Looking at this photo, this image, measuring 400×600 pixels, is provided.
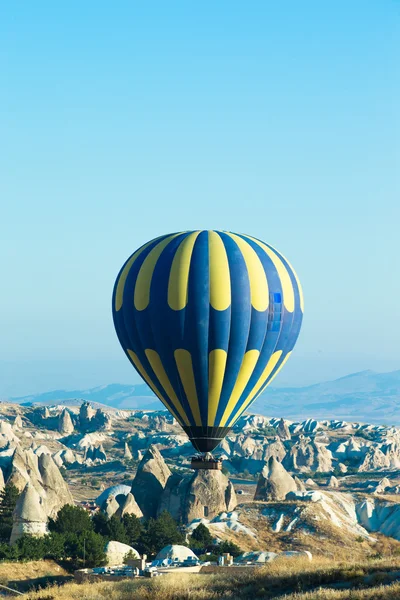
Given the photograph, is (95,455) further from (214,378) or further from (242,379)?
(214,378)

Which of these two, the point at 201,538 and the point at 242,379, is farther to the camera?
the point at 201,538

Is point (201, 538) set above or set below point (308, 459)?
below

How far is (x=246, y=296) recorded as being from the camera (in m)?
53.8

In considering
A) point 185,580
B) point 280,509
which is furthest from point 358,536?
point 185,580

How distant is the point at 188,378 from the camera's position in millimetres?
54344

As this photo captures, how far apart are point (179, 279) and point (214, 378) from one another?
467cm

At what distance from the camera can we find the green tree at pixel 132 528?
64.8 m

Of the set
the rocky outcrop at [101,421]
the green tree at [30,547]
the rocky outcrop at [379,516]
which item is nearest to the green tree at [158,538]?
the green tree at [30,547]

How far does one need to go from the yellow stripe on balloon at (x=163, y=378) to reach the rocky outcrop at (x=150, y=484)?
21.4m

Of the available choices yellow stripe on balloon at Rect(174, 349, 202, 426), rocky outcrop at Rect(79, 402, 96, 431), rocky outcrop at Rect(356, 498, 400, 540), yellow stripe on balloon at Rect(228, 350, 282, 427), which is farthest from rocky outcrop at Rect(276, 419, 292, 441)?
yellow stripe on balloon at Rect(174, 349, 202, 426)

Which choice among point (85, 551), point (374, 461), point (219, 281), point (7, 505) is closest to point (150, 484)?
point (7, 505)

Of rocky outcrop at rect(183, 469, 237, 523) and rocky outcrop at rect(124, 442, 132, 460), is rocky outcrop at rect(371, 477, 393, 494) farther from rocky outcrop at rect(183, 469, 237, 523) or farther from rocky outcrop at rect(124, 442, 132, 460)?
rocky outcrop at rect(124, 442, 132, 460)

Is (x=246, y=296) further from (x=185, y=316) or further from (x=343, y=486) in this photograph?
(x=343, y=486)

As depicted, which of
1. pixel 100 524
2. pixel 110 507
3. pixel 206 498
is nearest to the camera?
pixel 100 524
